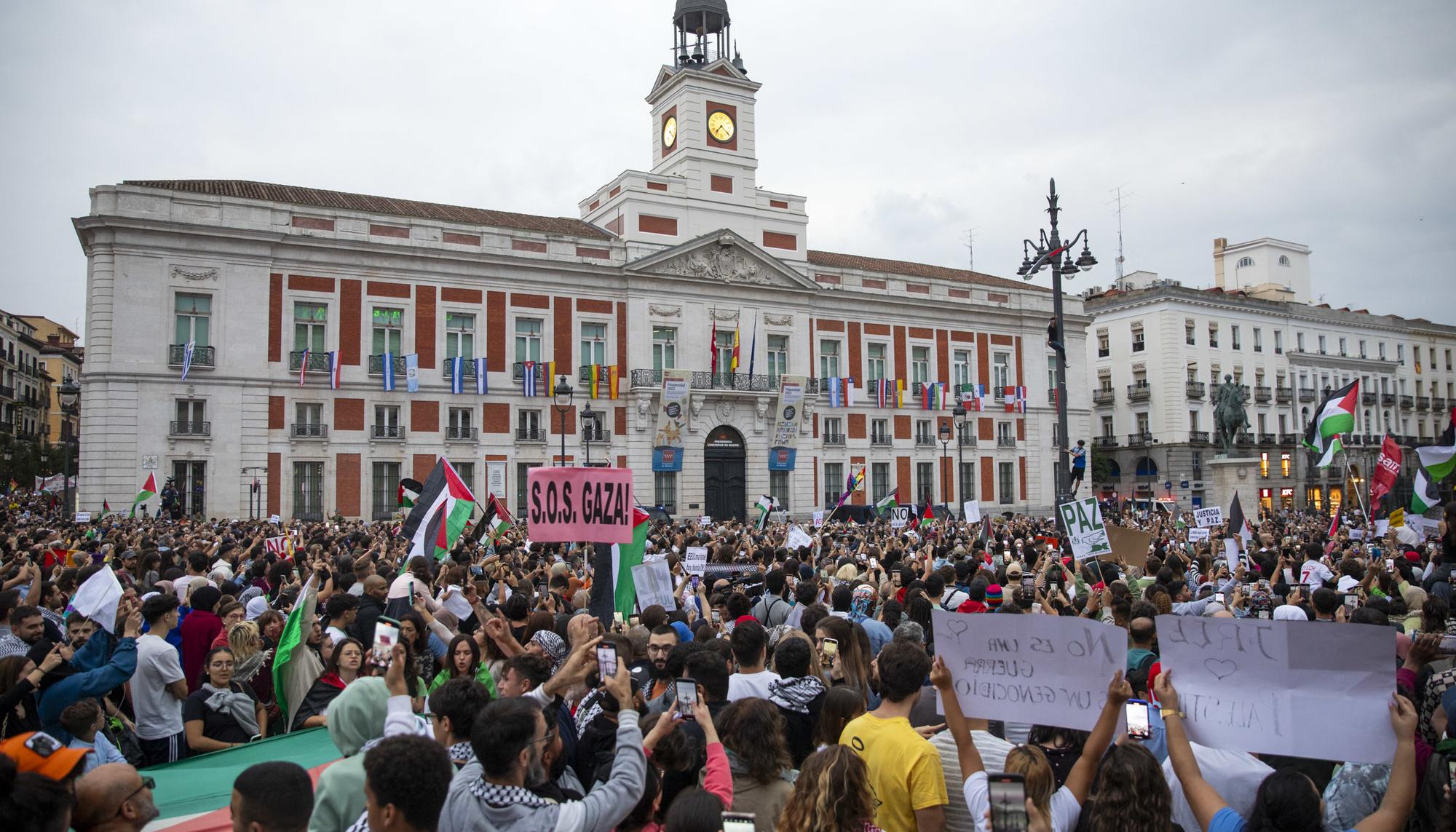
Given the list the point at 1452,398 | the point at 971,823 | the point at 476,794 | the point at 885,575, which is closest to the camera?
the point at 476,794

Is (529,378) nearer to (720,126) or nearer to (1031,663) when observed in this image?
(720,126)

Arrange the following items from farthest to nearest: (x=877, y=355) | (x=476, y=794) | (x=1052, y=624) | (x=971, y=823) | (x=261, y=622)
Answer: (x=877, y=355), (x=261, y=622), (x=1052, y=624), (x=971, y=823), (x=476, y=794)

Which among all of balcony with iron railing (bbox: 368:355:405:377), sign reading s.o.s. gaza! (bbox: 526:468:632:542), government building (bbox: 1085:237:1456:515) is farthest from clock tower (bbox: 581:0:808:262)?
sign reading s.o.s. gaza! (bbox: 526:468:632:542)

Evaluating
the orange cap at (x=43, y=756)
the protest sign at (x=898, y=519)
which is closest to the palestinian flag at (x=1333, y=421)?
the protest sign at (x=898, y=519)

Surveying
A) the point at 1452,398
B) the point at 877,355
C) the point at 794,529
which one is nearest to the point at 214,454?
the point at 794,529

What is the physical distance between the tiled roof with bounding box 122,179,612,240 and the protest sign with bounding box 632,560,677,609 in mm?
30862

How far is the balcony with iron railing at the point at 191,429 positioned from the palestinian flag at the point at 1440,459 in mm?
33309

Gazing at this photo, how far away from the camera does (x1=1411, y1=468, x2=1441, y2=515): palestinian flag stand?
15703 millimetres

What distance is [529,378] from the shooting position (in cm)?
3816

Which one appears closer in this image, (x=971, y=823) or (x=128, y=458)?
(x=971, y=823)

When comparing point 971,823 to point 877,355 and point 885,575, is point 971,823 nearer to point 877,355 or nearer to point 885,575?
point 885,575

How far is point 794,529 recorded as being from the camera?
18.1 meters

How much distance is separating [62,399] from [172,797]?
29.5 m

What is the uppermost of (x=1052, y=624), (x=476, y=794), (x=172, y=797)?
(x=1052, y=624)
